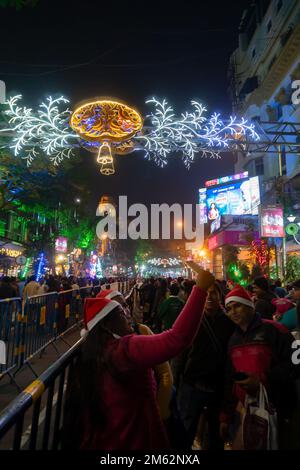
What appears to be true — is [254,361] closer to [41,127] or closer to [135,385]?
[135,385]

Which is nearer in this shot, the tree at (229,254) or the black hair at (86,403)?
the black hair at (86,403)

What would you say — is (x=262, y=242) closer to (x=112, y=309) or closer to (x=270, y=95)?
(x=270, y=95)

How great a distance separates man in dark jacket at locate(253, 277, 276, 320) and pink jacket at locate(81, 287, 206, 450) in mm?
3981

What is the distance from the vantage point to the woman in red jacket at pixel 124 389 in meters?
2.08

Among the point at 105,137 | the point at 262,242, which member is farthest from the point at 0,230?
the point at 105,137

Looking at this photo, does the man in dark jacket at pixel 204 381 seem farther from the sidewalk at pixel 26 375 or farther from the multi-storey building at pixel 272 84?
the multi-storey building at pixel 272 84

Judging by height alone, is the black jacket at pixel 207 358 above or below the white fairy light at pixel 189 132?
below

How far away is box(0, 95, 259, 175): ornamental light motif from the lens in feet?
28.9

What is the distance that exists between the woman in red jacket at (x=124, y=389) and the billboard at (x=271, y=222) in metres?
A: 16.6

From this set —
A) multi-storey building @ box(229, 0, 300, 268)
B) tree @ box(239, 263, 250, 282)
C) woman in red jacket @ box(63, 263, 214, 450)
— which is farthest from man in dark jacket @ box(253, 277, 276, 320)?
multi-storey building @ box(229, 0, 300, 268)

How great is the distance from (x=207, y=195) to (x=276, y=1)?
19.9 meters

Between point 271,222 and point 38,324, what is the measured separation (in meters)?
13.5

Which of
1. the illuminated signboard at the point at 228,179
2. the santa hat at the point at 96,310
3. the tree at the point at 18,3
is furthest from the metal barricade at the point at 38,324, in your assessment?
the illuminated signboard at the point at 228,179

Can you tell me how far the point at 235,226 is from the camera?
27297 millimetres
